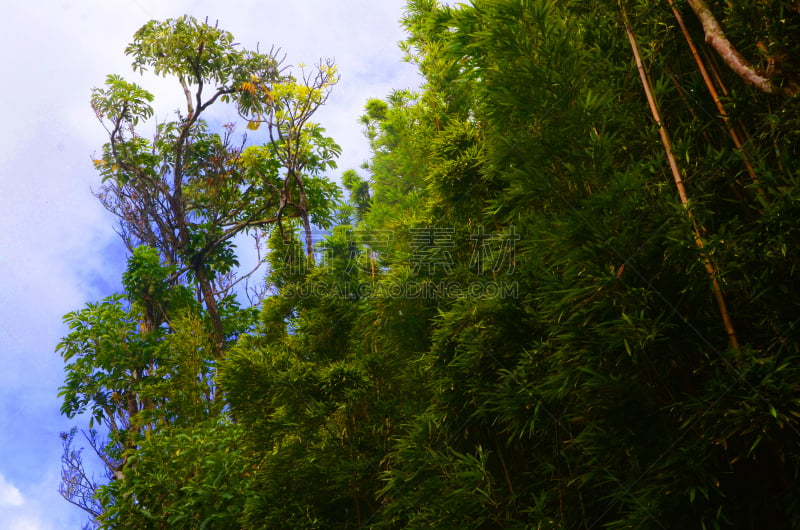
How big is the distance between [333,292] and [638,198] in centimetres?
238

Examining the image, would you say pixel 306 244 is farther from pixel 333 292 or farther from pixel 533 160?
pixel 533 160

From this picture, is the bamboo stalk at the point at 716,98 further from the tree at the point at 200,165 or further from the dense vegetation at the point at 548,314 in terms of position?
the tree at the point at 200,165

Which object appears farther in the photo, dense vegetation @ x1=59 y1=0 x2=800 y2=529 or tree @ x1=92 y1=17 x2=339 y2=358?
tree @ x1=92 y1=17 x2=339 y2=358

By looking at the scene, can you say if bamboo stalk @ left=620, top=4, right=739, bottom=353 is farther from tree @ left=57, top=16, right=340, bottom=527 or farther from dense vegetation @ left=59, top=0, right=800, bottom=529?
tree @ left=57, top=16, right=340, bottom=527

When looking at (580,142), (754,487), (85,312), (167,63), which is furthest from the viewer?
(167,63)

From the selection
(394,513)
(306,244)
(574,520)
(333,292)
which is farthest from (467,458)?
(306,244)

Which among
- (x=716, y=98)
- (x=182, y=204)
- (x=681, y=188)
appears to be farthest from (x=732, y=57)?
(x=182, y=204)

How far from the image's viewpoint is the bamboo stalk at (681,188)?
60.7 inches

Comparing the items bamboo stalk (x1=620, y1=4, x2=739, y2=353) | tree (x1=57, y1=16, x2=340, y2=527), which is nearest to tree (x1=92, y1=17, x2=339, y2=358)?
tree (x1=57, y1=16, x2=340, y2=527)

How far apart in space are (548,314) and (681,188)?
0.56 m

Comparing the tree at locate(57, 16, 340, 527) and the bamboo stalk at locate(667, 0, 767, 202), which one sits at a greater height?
the tree at locate(57, 16, 340, 527)

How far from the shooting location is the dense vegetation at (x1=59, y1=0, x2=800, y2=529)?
150 centimetres

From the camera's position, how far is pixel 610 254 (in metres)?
1.67

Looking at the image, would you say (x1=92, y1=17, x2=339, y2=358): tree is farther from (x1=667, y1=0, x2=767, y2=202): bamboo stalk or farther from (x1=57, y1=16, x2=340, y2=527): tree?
(x1=667, y1=0, x2=767, y2=202): bamboo stalk
